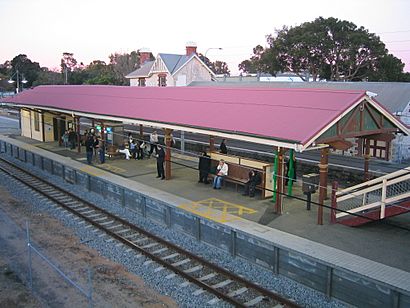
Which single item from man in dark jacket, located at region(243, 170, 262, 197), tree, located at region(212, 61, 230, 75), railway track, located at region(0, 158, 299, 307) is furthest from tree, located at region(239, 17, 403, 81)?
tree, located at region(212, 61, 230, 75)

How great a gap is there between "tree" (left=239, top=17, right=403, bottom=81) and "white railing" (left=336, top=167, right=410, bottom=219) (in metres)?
35.0

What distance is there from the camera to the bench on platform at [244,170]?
15500 millimetres

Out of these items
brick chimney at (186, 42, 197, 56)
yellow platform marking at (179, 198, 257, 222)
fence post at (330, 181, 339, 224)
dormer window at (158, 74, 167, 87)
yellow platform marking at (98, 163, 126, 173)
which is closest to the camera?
fence post at (330, 181, 339, 224)

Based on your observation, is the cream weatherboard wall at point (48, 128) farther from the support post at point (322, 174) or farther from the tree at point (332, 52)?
the tree at point (332, 52)

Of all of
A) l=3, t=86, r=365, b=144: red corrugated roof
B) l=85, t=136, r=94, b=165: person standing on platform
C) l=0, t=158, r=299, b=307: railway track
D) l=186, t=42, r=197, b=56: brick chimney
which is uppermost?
l=186, t=42, r=197, b=56: brick chimney

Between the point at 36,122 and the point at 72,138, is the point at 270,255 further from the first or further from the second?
the point at 36,122

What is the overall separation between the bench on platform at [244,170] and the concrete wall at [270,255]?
3.17 meters

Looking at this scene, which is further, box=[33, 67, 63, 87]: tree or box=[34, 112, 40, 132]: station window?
box=[33, 67, 63, 87]: tree

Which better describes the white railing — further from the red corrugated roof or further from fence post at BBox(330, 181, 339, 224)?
the red corrugated roof

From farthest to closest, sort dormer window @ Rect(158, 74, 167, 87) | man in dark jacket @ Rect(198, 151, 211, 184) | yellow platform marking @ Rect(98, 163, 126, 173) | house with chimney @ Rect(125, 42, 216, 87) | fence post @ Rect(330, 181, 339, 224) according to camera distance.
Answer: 1. dormer window @ Rect(158, 74, 167, 87)
2. house with chimney @ Rect(125, 42, 216, 87)
3. yellow platform marking @ Rect(98, 163, 126, 173)
4. man in dark jacket @ Rect(198, 151, 211, 184)
5. fence post @ Rect(330, 181, 339, 224)

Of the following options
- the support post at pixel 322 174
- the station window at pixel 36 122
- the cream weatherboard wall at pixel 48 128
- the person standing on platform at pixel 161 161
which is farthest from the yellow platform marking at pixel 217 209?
the station window at pixel 36 122

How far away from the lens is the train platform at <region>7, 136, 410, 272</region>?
1082 cm

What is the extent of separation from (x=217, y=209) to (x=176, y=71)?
111ft

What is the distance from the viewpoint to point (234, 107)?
52.5 ft
